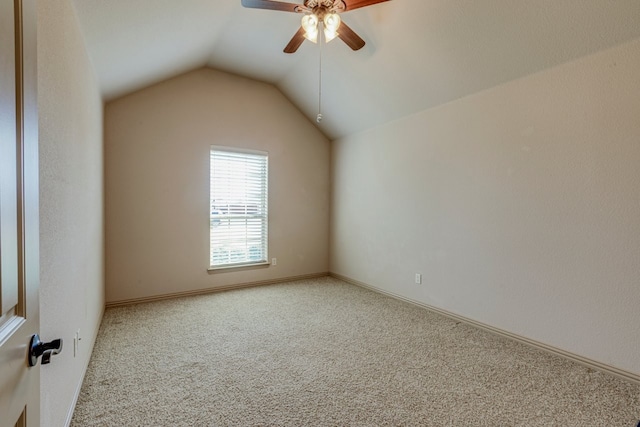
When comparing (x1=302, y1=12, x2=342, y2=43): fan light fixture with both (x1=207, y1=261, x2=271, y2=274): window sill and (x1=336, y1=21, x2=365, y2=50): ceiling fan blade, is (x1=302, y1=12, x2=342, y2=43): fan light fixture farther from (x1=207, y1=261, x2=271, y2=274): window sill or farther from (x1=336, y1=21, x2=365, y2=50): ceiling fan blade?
(x1=207, y1=261, x2=271, y2=274): window sill

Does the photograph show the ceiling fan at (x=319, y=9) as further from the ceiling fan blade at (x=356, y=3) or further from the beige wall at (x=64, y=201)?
the beige wall at (x=64, y=201)

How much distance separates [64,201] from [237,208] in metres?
2.82

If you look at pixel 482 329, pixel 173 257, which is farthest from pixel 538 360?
pixel 173 257

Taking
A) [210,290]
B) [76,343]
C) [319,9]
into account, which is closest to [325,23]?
[319,9]

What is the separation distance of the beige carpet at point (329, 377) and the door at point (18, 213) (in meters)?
1.32

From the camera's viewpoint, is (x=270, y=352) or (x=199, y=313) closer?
(x=270, y=352)

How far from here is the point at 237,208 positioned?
14.6 feet

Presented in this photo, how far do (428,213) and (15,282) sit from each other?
138 inches

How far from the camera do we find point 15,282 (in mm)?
644

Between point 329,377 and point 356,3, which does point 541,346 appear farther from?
point 356,3

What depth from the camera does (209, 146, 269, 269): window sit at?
4262 mm

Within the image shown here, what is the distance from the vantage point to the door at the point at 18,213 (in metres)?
0.58

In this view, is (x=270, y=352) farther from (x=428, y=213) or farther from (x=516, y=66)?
(x=516, y=66)

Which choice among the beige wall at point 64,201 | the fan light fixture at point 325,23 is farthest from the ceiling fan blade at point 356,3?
the beige wall at point 64,201
